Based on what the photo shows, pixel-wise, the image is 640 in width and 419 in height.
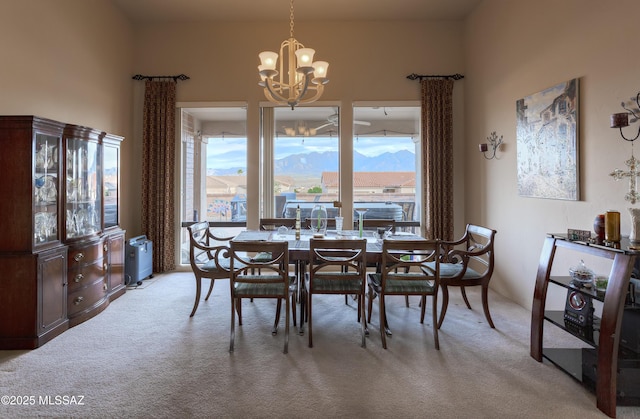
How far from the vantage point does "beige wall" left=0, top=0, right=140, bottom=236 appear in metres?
3.01

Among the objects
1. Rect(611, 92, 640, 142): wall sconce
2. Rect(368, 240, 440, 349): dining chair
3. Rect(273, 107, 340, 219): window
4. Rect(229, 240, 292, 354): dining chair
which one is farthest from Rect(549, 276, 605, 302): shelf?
Rect(273, 107, 340, 219): window

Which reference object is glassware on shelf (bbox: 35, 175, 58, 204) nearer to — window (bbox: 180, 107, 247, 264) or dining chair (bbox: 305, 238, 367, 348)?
window (bbox: 180, 107, 247, 264)

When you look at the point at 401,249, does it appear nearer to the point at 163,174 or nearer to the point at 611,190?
the point at 611,190

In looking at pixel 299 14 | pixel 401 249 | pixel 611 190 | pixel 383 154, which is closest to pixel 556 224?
pixel 611 190

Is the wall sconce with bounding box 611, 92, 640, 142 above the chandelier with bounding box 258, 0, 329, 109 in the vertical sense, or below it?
below

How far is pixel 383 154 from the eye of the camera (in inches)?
208

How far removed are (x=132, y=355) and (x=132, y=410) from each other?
2.41ft

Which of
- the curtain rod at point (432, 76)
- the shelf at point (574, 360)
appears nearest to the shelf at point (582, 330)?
the shelf at point (574, 360)

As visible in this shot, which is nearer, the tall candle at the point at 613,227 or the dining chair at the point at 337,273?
the tall candle at the point at 613,227

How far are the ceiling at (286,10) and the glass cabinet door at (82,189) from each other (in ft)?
7.57

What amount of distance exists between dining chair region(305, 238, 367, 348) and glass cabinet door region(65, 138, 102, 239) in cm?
235

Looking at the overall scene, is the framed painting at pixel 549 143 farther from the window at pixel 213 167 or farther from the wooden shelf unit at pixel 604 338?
the window at pixel 213 167

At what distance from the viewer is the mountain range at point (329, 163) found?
206 inches

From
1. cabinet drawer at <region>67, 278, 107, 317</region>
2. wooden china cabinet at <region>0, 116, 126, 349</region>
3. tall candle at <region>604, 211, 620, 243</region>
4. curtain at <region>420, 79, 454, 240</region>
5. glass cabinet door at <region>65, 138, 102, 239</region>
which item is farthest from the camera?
curtain at <region>420, 79, 454, 240</region>
